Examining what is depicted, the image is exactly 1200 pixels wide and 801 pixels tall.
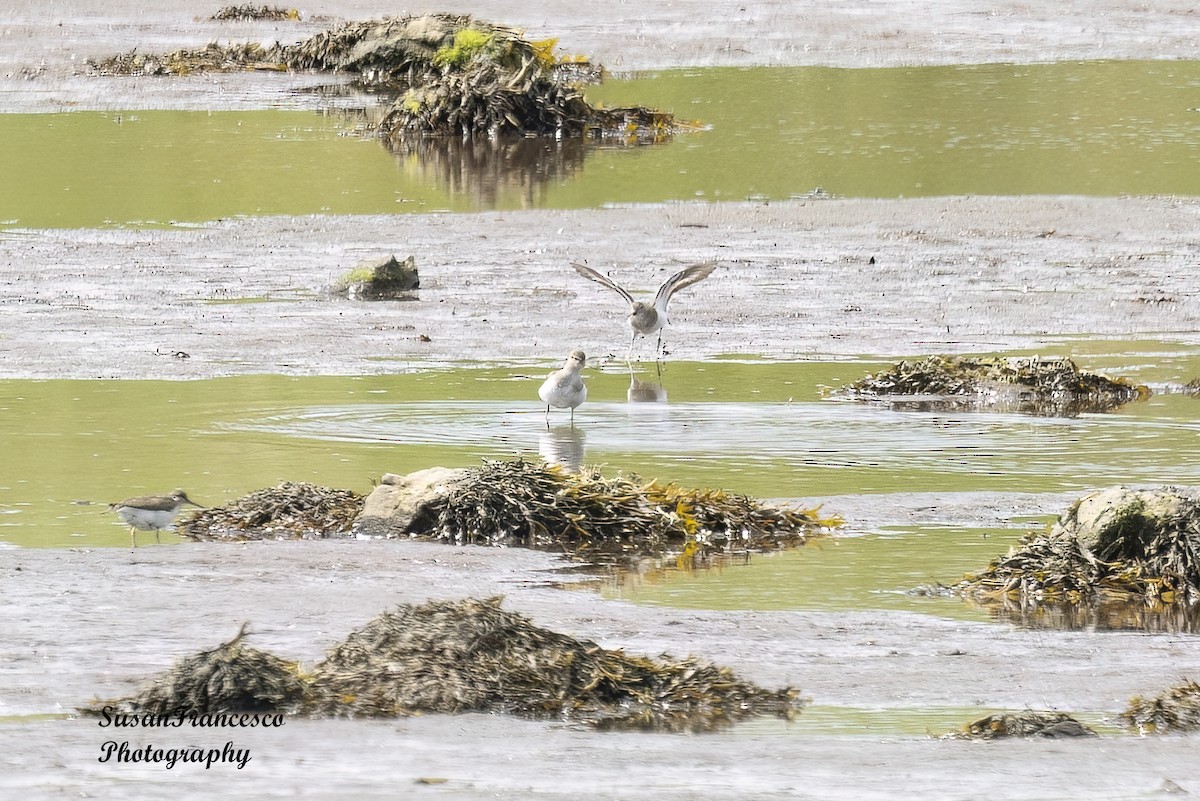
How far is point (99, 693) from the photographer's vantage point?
726 centimetres

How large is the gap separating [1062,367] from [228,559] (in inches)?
246

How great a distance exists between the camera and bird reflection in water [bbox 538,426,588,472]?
38.2 ft

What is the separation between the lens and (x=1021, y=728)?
682 cm

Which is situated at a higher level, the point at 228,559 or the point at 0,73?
the point at 0,73

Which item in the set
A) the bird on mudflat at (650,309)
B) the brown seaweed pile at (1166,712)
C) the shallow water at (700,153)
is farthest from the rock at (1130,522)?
the shallow water at (700,153)

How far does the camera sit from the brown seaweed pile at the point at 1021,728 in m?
6.81

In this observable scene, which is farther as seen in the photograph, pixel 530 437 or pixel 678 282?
pixel 678 282

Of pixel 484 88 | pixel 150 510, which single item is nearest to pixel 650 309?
pixel 150 510

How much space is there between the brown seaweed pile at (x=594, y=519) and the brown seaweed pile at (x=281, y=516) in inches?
15.8

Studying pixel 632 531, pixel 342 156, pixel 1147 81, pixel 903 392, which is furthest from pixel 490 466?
pixel 1147 81

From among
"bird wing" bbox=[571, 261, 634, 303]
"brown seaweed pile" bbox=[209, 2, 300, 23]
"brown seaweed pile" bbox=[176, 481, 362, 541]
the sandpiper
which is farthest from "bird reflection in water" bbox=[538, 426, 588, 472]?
"brown seaweed pile" bbox=[209, 2, 300, 23]

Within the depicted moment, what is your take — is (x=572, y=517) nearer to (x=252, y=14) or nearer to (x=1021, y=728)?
(x=1021, y=728)

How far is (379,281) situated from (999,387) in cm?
540

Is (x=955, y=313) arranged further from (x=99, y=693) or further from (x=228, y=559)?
(x=99, y=693)
